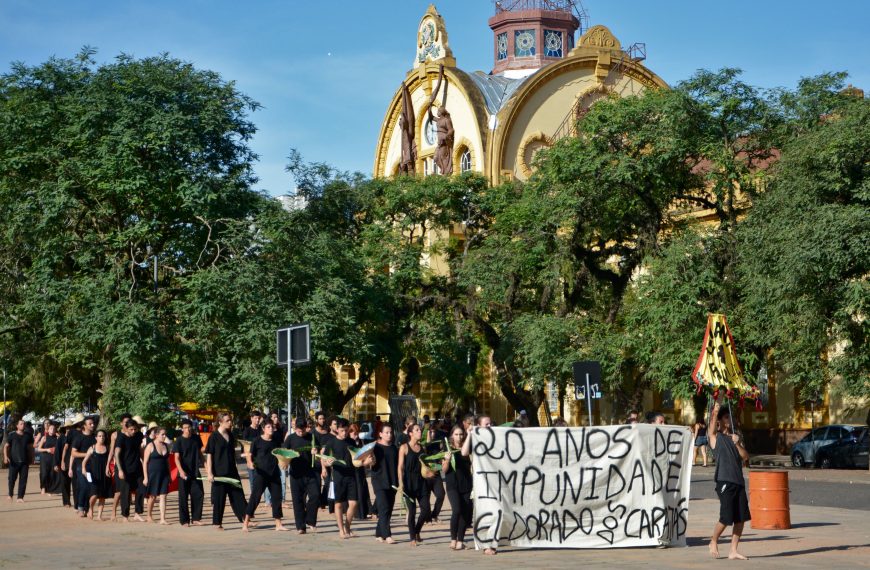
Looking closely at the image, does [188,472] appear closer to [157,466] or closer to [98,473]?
[157,466]

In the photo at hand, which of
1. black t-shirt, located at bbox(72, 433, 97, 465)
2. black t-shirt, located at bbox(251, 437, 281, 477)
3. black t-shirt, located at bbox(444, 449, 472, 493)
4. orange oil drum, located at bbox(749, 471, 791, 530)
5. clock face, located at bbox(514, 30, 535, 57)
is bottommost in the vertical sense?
orange oil drum, located at bbox(749, 471, 791, 530)

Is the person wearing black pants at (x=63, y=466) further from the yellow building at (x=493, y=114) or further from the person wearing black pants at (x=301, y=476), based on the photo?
the yellow building at (x=493, y=114)

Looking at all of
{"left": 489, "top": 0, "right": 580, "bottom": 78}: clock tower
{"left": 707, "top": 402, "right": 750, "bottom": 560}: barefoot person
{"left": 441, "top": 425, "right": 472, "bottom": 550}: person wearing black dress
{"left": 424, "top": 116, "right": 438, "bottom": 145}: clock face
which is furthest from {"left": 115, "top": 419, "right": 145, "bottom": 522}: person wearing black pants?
{"left": 489, "top": 0, "right": 580, "bottom": 78}: clock tower

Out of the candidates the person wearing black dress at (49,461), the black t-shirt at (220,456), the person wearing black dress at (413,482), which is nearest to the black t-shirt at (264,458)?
the black t-shirt at (220,456)

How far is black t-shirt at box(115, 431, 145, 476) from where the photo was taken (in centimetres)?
2127

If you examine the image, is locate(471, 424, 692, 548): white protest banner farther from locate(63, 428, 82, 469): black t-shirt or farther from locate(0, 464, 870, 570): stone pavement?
locate(63, 428, 82, 469): black t-shirt

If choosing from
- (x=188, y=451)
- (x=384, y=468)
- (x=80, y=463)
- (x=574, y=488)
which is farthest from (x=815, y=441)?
(x=574, y=488)

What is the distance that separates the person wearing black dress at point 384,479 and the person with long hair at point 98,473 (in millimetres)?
6554

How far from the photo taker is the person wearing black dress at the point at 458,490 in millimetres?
15969

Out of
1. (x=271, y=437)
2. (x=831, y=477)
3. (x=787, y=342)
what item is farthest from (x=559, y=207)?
(x=271, y=437)

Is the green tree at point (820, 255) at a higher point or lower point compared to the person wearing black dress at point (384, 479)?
higher

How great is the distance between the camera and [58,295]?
32344 millimetres

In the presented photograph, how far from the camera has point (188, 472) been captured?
66.5ft

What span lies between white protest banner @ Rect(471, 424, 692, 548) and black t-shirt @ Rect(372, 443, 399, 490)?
67.0 inches
